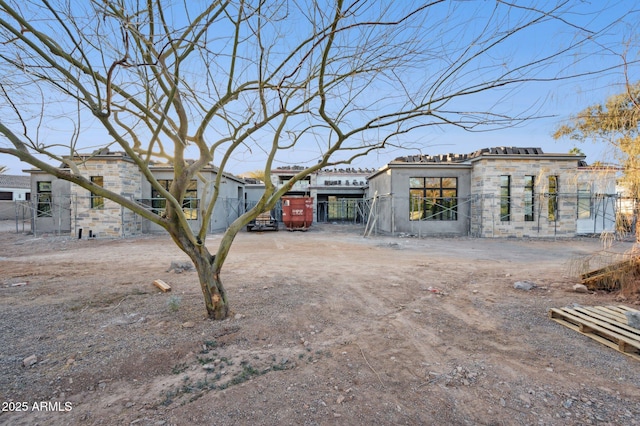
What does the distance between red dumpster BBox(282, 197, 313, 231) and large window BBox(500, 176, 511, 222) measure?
1047 centimetres

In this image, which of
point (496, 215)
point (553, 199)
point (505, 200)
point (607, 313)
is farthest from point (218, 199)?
point (553, 199)

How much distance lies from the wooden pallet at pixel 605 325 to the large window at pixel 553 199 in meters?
13.6

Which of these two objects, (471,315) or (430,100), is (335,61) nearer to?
(430,100)

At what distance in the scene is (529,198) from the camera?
1528cm

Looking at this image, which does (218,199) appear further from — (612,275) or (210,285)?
(612,275)

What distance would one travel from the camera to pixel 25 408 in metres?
2.21

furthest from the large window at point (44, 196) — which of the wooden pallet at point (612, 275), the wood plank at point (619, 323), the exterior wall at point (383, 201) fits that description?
the wooden pallet at point (612, 275)

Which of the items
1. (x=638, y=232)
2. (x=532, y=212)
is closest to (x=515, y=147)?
(x=532, y=212)

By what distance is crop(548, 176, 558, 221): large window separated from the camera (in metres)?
15.3

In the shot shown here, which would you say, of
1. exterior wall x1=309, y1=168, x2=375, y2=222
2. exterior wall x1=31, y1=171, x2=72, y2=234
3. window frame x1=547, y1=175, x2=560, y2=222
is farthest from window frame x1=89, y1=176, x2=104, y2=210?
window frame x1=547, y1=175, x2=560, y2=222

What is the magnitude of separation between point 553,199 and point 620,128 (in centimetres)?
1307

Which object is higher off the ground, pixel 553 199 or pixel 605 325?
pixel 553 199

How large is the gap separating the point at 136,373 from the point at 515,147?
60.0ft

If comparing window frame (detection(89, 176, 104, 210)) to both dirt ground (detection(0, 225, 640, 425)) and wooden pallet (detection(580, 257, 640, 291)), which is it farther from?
wooden pallet (detection(580, 257, 640, 291))
